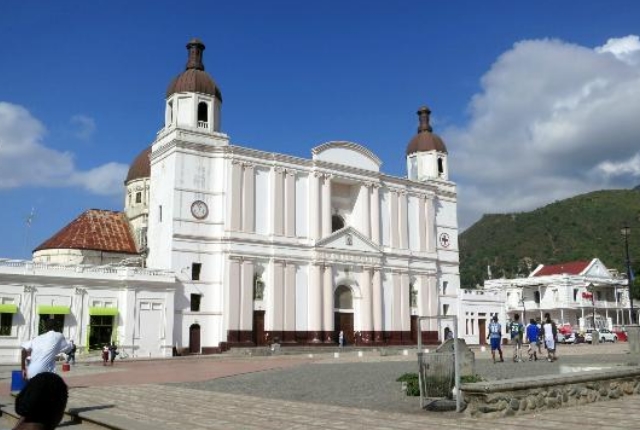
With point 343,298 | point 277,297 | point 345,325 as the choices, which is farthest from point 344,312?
point 277,297

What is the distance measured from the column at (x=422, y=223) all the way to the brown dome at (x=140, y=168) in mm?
25928

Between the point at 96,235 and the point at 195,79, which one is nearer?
the point at 195,79

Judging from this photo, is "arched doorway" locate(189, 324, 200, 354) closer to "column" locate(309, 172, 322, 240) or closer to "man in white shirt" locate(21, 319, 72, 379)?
"column" locate(309, 172, 322, 240)

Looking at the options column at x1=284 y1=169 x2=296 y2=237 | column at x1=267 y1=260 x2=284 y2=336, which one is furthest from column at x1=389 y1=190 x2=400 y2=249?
column at x1=267 y1=260 x2=284 y2=336

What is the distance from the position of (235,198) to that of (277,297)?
26.3 ft

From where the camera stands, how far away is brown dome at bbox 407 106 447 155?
64.8m

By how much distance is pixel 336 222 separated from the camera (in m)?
56.1

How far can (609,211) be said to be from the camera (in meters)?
116

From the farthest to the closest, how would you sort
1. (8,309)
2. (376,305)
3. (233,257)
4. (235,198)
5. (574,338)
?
1. (574,338)
2. (376,305)
3. (235,198)
4. (233,257)
5. (8,309)

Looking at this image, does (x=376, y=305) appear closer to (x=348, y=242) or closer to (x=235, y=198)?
(x=348, y=242)

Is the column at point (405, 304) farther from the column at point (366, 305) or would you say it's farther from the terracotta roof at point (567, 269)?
the terracotta roof at point (567, 269)

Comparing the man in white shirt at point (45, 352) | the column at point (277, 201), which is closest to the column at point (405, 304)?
the column at point (277, 201)

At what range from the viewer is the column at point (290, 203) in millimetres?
50000

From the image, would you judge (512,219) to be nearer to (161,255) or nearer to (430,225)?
(430,225)
